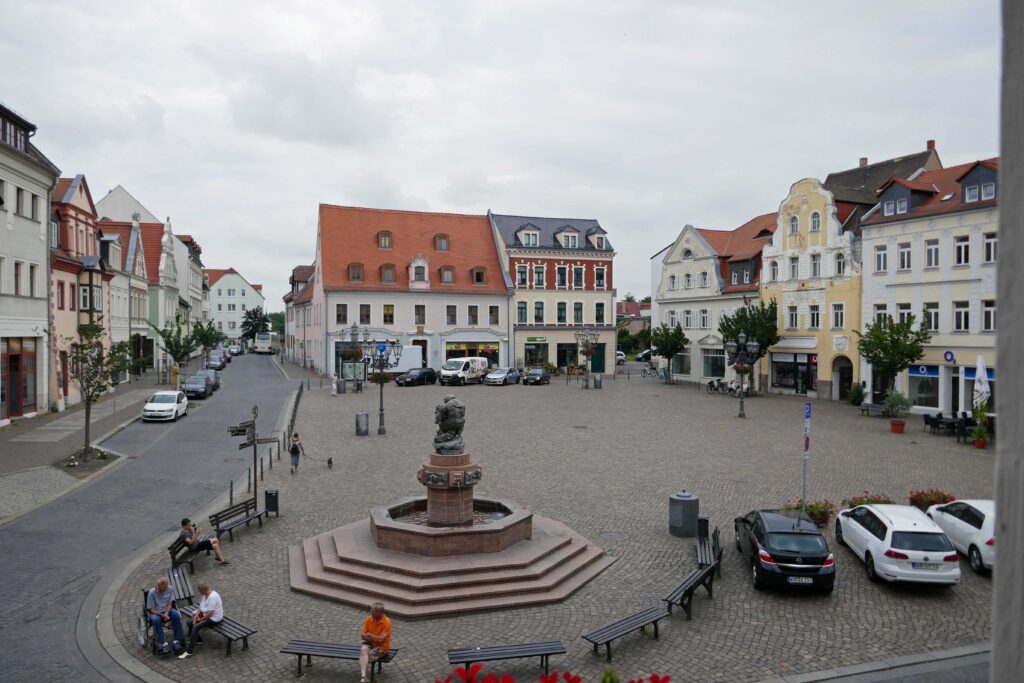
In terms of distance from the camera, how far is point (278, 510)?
17.8m

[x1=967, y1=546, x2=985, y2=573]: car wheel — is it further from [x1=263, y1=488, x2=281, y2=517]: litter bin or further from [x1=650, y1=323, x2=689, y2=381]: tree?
[x1=650, y1=323, x2=689, y2=381]: tree

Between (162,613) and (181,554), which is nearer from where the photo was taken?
(162,613)

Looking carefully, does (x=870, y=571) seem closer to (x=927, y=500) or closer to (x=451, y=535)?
(x=927, y=500)

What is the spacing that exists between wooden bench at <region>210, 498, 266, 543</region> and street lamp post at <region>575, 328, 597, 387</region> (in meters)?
34.9

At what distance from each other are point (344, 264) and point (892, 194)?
39.1m

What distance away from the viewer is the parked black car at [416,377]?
51.0 m

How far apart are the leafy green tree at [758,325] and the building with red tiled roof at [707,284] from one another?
257cm

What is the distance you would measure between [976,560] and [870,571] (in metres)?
2.38

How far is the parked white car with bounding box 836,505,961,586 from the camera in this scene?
41.7 feet

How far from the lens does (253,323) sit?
4857 inches

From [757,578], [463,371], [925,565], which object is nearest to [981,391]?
[925,565]

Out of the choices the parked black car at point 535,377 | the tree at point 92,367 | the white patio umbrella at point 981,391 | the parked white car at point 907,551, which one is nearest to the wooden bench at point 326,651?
the parked white car at point 907,551

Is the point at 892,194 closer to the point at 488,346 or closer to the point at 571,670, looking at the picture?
the point at 488,346

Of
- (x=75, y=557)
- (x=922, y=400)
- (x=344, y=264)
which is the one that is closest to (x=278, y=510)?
(x=75, y=557)
